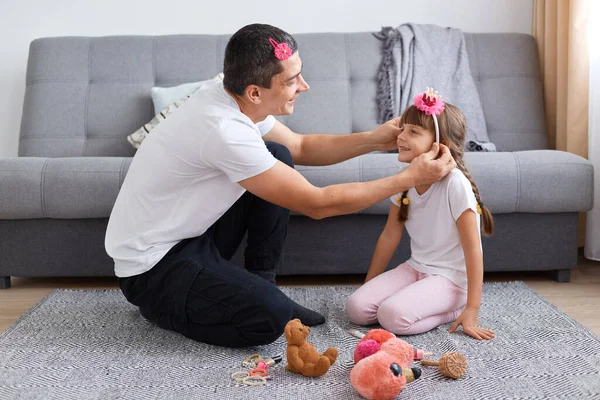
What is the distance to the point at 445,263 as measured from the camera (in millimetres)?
1949

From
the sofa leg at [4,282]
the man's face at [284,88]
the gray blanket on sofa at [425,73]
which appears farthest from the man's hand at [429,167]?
the sofa leg at [4,282]

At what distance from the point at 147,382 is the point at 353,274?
3.79 ft

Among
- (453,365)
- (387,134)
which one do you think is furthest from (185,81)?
(453,365)

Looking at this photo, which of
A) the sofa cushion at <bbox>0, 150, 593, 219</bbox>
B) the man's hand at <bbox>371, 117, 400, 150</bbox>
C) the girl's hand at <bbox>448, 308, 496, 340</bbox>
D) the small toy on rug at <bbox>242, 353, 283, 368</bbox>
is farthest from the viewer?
the sofa cushion at <bbox>0, 150, 593, 219</bbox>

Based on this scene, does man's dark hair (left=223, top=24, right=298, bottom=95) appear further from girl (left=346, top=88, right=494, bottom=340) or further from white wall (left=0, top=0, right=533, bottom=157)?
white wall (left=0, top=0, right=533, bottom=157)

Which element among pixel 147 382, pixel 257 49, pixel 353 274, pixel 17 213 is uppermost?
pixel 257 49

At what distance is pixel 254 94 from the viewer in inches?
67.2

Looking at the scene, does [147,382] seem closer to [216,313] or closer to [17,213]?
[216,313]

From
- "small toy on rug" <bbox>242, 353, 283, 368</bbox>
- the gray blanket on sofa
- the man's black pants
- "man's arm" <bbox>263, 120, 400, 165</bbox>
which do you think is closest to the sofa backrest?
the gray blanket on sofa

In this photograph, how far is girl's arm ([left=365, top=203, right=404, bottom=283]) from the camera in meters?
2.08

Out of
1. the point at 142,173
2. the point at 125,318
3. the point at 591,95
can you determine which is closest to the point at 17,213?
the point at 125,318

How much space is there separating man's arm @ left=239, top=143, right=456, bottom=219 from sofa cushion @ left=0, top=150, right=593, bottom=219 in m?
0.55

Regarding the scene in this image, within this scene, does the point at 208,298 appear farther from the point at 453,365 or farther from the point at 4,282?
the point at 4,282

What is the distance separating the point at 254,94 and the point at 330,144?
490mm
